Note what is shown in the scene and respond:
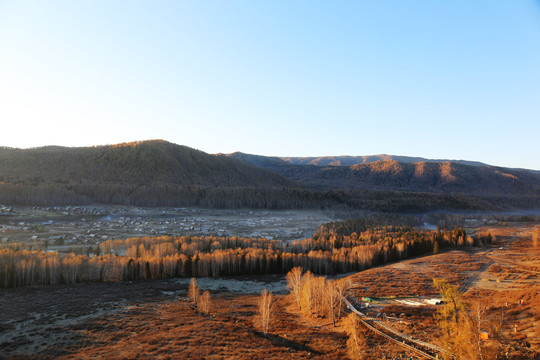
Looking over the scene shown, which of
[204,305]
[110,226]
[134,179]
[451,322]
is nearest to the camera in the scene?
[451,322]

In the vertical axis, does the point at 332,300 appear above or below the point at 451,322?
below

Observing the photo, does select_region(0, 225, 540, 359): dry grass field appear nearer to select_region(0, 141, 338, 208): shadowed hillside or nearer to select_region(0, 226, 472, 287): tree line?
select_region(0, 226, 472, 287): tree line

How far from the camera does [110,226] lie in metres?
61.5

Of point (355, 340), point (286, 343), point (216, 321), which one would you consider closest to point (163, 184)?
point (216, 321)

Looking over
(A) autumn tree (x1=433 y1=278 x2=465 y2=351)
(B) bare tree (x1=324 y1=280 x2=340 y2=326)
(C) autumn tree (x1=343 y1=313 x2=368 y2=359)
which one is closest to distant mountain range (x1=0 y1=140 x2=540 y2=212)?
(B) bare tree (x1=324 y1=280 x2=340 y2=326)

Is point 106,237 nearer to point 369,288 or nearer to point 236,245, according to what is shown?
point 236,245

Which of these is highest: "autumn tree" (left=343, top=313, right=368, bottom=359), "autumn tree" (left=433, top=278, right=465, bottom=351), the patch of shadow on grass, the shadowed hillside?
the shadowed hillside

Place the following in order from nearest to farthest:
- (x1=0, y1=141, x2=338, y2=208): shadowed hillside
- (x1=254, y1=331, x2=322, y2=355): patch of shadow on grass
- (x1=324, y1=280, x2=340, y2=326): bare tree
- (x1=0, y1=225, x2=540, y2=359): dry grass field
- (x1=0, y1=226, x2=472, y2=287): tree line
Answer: (x1=0, y1=225, x2=540, y2=359): dry grass field < (x1=254, y1=331, x2=322, y2=355): patch of shadow on grass < (x1=324, y1=280, x2=340, y2=326): bare tree < (x1=0, y1=226, x2=472, y2=287): tree line < (x1=0, y1=141, x2=338, y2=208): shadowed hillside

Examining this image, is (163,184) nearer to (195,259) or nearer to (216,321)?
(195,259)

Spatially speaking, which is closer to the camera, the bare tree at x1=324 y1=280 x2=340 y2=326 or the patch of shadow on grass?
the patch of shadow on grass

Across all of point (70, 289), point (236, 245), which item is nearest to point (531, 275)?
point (236, 245)

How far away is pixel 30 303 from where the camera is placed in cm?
2344

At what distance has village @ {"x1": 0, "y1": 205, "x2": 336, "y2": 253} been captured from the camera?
46331 millimetres

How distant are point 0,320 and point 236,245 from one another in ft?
96.9
